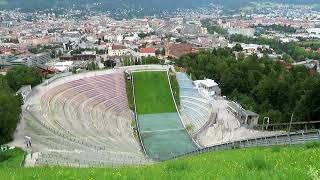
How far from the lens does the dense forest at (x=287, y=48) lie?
94.4 m

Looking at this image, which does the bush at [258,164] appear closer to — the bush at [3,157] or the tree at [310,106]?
the bush at [3,157]

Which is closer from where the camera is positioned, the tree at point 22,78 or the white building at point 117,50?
the tree at point 22,78

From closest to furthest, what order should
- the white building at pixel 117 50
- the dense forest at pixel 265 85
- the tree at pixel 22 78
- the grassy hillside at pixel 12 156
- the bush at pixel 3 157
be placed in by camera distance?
the grassy hillside at pixel 12 156 → the bush at pixel 3 157 → the dense forest at pixel 265 85 → the tree at pixel 22 78 → the white building at pixel 117 50

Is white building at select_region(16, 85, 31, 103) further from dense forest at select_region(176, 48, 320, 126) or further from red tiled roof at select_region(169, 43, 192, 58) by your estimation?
red tiled roof at select_region(169, 43, 192, 58)

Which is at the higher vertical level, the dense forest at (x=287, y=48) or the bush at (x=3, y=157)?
the bush at (x=3, y=157)

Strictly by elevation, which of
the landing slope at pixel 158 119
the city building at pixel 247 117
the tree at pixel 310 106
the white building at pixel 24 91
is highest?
the tree at pixel 310 106

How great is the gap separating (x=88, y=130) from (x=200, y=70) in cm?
2799

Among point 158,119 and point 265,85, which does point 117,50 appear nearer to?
point 265,85

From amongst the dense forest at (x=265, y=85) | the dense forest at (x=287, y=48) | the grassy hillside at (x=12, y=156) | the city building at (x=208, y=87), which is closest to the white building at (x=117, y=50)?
the dense forest at (x=287, y=48)

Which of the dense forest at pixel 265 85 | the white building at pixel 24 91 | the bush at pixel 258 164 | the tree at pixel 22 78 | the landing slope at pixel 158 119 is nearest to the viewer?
the bush at pixel 258 164

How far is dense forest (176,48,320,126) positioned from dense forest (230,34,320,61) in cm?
3279

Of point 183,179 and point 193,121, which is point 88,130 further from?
point 183,179

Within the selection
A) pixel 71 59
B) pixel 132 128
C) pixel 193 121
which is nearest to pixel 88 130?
pixel 132 128

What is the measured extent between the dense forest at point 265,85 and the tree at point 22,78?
727 inches
